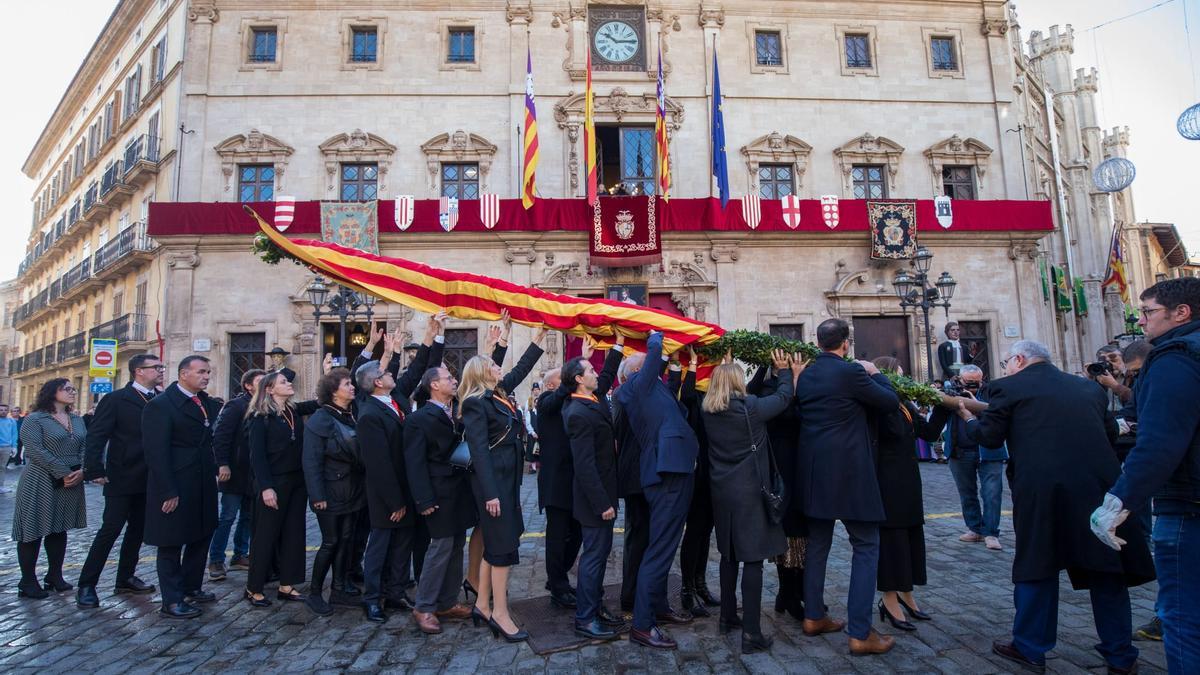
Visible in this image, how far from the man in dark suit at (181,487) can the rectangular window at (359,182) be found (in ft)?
49.1

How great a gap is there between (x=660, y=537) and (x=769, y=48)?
20.9m

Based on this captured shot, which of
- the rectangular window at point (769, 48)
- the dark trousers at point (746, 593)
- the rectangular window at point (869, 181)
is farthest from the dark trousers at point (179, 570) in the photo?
the rectangular window at point (769, 48)

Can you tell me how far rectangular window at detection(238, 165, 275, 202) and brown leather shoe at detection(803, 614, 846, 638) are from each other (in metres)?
20.2

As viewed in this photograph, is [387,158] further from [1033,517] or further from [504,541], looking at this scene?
[1033,517]

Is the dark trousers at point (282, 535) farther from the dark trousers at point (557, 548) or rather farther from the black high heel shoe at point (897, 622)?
the black high heel shoe at point (897, 622)

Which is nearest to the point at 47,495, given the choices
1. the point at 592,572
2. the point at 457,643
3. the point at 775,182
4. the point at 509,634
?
the point at 457,643

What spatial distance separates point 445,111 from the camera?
20172 mm

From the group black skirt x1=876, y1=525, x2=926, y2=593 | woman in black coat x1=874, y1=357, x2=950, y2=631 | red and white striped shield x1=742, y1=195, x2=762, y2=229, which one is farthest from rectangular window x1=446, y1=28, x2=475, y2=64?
black skirt x1=876, y1=525, x2=926, y2=593

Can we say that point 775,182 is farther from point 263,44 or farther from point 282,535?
point 282,535

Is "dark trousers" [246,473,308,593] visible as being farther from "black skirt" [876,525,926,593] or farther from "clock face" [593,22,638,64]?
"clock face" [593,22,638,64]

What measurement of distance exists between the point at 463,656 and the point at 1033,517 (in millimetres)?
3838

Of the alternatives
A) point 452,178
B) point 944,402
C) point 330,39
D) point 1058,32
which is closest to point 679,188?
point 452,178

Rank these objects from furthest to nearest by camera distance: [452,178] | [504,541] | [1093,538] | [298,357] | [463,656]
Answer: [452,178] < [298,357] < [504,541] < [463,656] < [1093,538]

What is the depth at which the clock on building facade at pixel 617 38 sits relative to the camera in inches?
819
